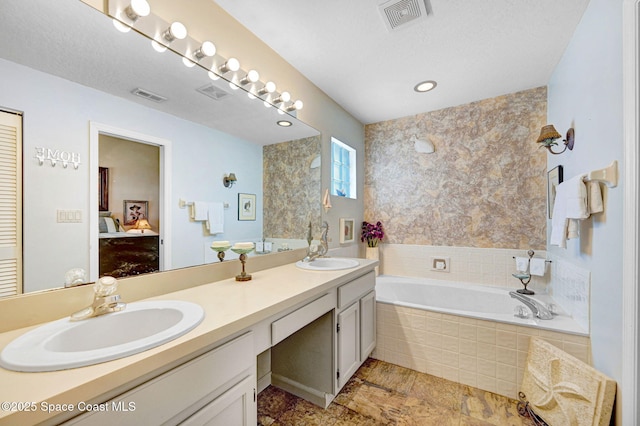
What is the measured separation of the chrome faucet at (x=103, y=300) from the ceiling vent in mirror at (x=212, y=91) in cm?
103

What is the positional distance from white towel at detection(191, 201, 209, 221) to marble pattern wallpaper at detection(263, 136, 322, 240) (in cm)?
48

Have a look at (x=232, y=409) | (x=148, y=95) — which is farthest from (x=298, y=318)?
(x=148, y=95)

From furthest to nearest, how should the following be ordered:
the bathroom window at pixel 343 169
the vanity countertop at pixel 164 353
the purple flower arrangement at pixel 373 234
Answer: the purple flower arrangement at pixel 373 234 → the bathroom window at pixel 343 169 → the vanity countertop at pixel 164 353

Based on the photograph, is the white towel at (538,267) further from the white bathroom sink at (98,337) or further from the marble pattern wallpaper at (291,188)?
the white bathroom sink at (98,337)

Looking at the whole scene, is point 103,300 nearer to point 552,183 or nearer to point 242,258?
point 242,258

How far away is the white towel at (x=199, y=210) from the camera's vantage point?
1374mm

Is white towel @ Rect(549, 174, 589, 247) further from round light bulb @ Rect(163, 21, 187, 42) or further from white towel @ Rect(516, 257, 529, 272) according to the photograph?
round light bulb @ Rect(163, 21, 187, 42)

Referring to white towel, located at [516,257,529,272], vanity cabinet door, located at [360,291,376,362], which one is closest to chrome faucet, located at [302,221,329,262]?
vanity cabinet door, located at [360,291,376,362]

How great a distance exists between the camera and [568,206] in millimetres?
1529

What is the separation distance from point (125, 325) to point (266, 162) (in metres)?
1.21

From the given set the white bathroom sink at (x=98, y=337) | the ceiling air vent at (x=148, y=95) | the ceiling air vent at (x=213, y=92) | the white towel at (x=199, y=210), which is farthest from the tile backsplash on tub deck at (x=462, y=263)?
the ceiling air vent at (x=148, y=95)

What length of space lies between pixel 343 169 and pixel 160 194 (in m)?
1.97

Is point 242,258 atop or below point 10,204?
below

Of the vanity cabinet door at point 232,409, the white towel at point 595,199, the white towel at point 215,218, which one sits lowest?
the vanity cabinet door at point 232,409
